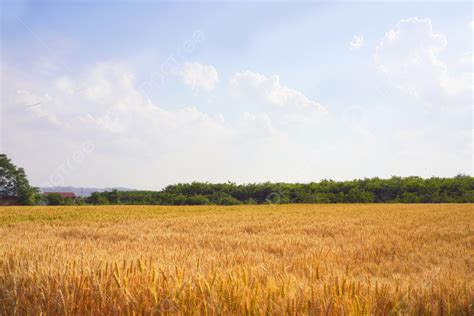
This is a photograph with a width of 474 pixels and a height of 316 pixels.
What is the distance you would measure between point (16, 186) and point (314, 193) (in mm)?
31779

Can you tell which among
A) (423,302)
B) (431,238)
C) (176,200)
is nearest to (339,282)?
(423,302)

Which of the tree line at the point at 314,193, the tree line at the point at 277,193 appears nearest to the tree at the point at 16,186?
the tree line at the point at 277,193

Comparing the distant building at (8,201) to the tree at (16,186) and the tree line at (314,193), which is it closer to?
the tree at (16,186)

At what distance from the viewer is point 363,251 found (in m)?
6.08

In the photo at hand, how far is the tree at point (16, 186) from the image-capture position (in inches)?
1394

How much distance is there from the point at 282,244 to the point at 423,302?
4233 mm

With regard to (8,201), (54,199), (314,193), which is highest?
(314,193)

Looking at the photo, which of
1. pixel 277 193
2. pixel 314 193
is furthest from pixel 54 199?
pixel 314 193

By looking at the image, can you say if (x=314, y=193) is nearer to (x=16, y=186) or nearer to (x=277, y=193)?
(x=277, y=193)

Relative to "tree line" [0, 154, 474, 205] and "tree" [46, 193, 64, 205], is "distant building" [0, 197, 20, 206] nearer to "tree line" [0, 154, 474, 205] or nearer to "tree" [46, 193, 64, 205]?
"tree line" [0, 154, 474, 205]

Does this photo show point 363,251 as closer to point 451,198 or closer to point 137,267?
point 137,267

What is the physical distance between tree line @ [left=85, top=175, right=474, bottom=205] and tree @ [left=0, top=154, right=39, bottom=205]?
21.6 ft

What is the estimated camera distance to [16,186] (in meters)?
35.8

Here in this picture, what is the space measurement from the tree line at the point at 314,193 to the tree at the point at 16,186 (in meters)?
6.58
